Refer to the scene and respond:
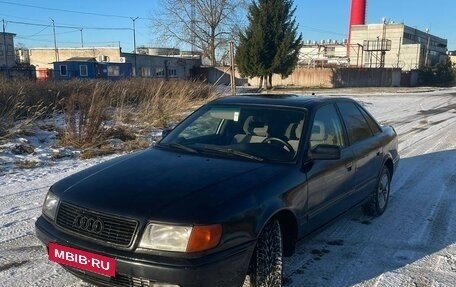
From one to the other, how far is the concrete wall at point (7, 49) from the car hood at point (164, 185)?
2299 inches

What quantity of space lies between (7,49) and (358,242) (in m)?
63.2

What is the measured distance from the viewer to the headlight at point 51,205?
3059mm

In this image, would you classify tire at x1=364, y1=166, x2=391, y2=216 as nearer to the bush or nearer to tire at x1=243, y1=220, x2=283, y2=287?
tire at x1=243, y1=220, x2=283, y2=287

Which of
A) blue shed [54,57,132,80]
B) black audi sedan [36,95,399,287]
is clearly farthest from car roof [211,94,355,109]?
blue shed [54,57,132,80]

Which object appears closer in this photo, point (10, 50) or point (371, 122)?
point (371, 122)

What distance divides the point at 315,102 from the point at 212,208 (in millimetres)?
1991

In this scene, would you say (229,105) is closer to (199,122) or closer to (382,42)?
(199,122)

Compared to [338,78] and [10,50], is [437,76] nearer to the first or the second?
[338,78]

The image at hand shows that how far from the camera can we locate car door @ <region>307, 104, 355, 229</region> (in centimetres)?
367

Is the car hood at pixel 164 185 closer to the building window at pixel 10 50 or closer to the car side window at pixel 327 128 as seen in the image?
the car side window at pixel 327 128

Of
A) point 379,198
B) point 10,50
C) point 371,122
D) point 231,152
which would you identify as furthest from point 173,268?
point 10,50

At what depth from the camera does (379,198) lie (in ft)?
17.1

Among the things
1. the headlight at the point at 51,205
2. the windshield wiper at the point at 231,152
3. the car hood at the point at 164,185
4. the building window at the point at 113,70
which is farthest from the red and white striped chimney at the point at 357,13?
the headlight at the point at 51,205

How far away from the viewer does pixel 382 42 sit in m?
57.7
